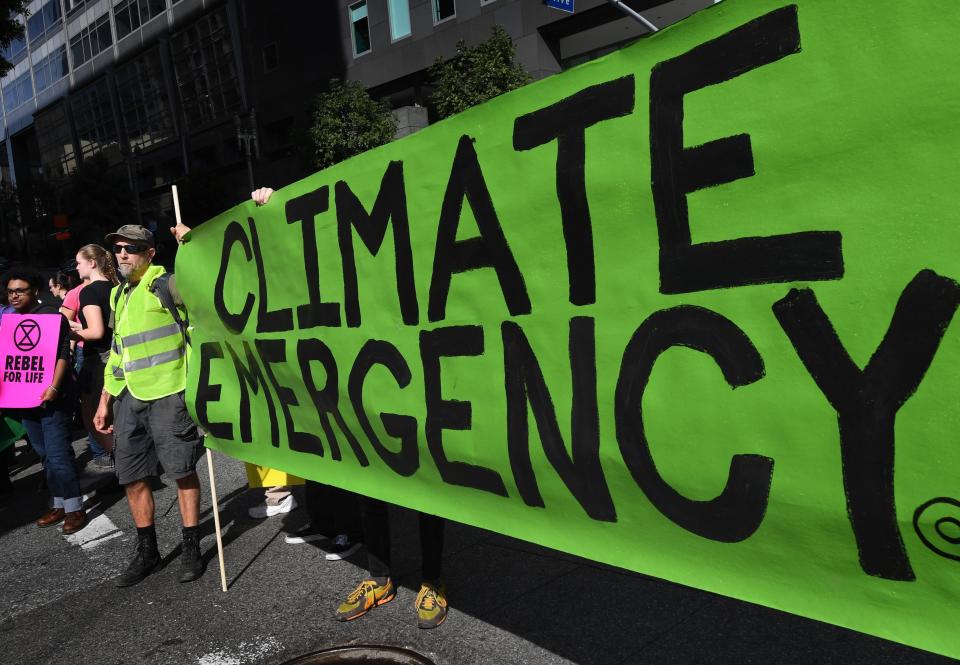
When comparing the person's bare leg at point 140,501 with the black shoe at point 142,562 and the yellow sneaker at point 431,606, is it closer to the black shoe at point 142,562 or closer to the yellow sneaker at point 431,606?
the black shoe at point 142,562

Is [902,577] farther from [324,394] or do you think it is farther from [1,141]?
[1,141]

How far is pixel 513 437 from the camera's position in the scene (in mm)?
2297

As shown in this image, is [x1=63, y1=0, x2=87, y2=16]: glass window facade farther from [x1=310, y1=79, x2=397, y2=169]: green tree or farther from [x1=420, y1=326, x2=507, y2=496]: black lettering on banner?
[x1=420, y1=326, x2=507, y2=496]: black lettering on banner

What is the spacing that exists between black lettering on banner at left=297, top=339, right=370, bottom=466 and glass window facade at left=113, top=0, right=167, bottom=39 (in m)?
43.7

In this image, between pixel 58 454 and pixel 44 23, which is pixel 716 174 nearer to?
pixel 58 454

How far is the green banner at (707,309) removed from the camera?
56.5 inches

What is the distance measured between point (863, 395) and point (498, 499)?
1.24m

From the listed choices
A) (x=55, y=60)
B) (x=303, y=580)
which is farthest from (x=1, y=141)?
(x=303, y=580)

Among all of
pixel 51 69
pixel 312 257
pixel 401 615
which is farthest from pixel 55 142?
pixel 401 615

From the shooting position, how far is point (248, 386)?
3.61 metres

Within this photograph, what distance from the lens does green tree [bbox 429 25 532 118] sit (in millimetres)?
17703

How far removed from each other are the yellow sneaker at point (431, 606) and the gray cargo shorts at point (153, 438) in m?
1.58

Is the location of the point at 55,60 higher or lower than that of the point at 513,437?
higher

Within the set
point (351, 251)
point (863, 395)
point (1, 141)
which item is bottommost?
point (863, 395)
